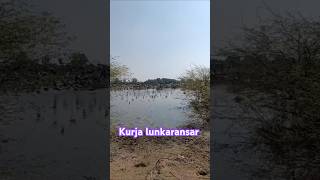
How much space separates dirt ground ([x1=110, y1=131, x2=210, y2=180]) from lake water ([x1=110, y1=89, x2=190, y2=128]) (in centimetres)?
64

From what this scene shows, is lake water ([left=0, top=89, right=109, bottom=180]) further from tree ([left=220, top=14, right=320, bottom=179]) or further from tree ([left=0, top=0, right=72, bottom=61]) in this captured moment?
tree ([left=220, top=14, right=320, bottom=179])

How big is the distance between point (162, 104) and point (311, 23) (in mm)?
6598

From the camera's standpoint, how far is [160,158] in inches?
296

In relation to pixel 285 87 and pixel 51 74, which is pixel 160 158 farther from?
pixel 285 87

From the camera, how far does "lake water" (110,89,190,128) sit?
979cm

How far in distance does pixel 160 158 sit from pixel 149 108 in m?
3.34

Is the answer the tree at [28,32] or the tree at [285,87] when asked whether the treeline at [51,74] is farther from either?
the tree at [285,87]

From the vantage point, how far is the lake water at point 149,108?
9.79 metres

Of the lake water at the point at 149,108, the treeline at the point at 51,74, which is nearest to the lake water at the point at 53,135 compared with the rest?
the treeline at the point at 51,74

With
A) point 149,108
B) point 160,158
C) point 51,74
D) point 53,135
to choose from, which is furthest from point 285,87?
point 149,108

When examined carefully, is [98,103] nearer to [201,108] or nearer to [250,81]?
[201,108]

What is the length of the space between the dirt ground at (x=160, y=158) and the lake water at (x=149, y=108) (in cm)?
64

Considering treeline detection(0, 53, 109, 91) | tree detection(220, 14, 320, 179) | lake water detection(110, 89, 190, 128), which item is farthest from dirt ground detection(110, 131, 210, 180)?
tree detection(220, 14, 320, 179)

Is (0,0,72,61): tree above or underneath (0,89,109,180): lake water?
above
